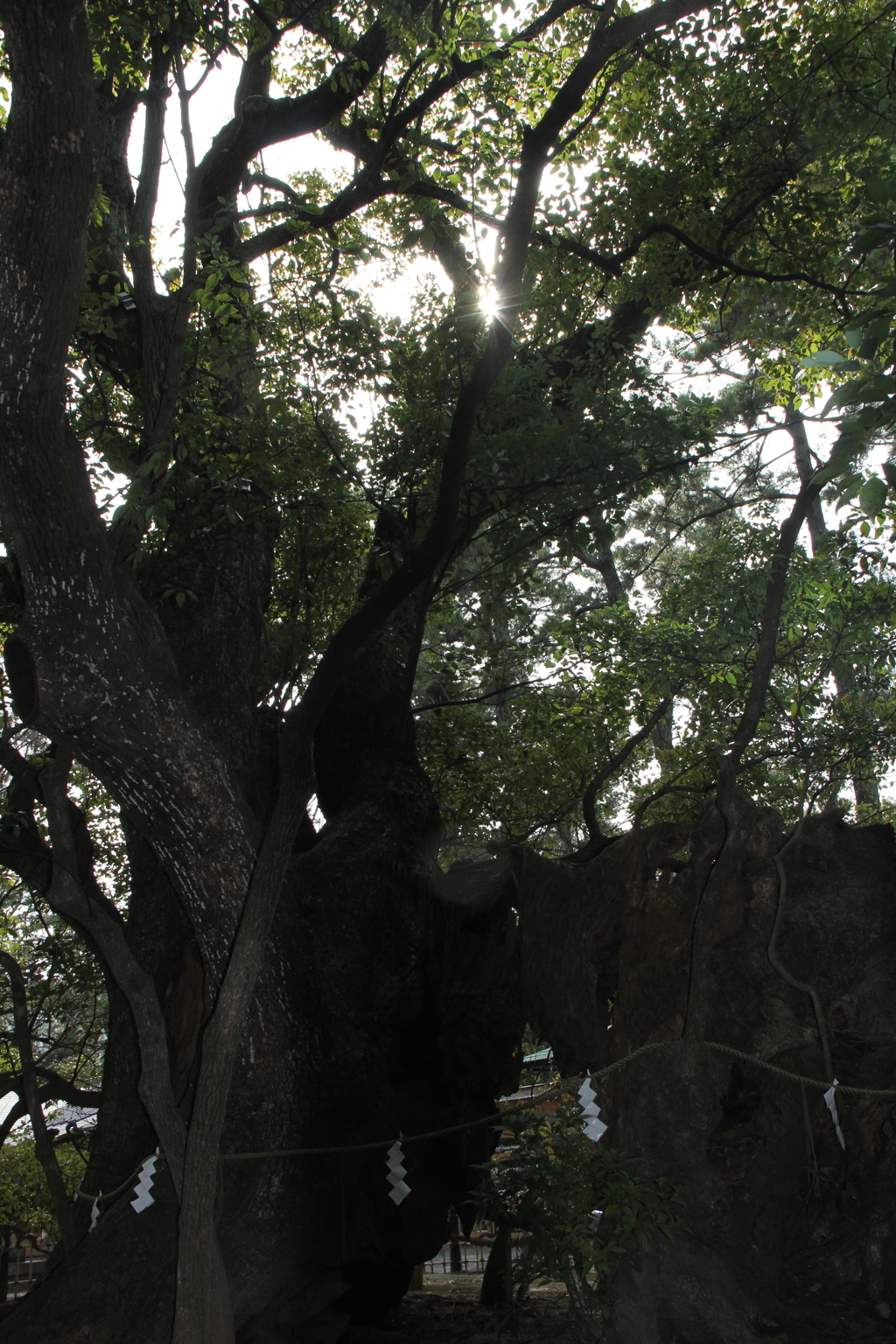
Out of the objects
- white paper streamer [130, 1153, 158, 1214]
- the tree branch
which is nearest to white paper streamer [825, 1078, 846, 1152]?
white paper streamer [130, 1153, 158, 1214]

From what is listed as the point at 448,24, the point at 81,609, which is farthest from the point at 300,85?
the point at 81,609

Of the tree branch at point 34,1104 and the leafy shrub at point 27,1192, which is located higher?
the tree branch at point 34,1104

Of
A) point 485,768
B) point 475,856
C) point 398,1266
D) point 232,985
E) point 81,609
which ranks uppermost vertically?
point 485,768

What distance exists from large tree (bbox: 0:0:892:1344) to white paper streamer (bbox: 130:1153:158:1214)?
7cm

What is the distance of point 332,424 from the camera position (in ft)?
19.1

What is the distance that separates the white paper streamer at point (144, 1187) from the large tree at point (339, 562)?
7 cm

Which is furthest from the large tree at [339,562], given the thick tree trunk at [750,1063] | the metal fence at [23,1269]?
the metal fence at [23,1269]

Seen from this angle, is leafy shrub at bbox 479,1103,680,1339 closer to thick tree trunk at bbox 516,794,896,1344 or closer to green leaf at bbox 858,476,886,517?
thick tree trunk at bbox 516,794,896,1344

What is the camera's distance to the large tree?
3.61 m

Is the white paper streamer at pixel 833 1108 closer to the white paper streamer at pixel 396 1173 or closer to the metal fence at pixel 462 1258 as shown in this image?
the white paper streamer at pixel 396 1173

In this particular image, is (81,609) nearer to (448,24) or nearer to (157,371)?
(157,371)

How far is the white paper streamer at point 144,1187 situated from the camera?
3840 mm

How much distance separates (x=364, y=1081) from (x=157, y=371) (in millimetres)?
3596

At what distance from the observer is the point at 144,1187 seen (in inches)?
152
